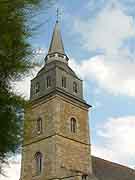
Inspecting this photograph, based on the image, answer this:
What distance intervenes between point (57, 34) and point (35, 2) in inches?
1077

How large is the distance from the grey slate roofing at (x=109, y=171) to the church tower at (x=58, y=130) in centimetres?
135

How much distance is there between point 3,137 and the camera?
6664 millimetres

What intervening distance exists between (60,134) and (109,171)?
640 cm

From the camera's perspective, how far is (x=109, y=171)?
95.9 feet

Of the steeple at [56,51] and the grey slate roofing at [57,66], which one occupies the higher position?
the steeple at [56,51]

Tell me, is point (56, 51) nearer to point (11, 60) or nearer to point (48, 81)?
point (48, 81)

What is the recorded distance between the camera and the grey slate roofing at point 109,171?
27.7 meters

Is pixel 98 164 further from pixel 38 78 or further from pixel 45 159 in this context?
pixel 38 78

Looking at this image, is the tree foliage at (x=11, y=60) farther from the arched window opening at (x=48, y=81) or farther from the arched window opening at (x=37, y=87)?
the arched window opening at (x=37, y=87)

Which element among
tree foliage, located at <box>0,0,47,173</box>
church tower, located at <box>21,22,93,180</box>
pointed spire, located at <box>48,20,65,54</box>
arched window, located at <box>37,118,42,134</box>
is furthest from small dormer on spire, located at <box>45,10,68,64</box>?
tree foliage, located at <box>0,0,47,173</box>

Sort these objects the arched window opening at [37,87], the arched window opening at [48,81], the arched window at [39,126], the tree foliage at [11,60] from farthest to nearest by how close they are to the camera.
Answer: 1. the arched window opening at [37,87]
2. the arched window opening at [48,81]
3. the arched window at [39,126]
4. the tree foliage at [11,60]

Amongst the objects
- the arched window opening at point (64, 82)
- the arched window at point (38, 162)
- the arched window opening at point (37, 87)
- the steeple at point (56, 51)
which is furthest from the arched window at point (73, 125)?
the steeple at point (56, 51)

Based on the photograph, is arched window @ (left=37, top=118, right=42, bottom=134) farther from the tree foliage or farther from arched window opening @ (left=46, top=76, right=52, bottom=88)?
the tree foliage

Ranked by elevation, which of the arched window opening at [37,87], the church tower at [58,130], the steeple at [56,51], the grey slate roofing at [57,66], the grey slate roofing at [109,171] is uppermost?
the steeple at [56,51]
